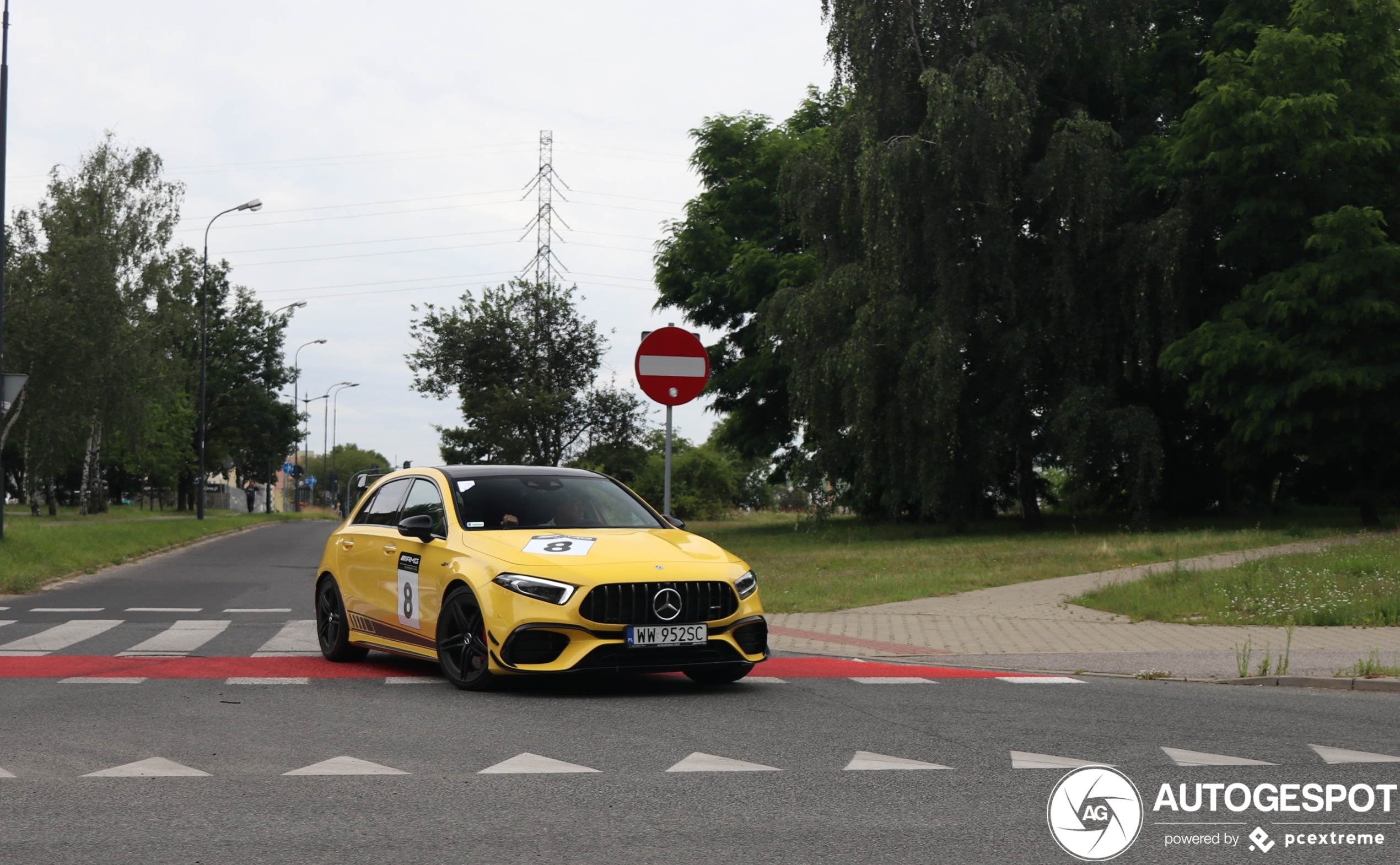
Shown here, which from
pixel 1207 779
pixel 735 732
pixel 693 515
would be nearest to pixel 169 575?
pixel 735 732

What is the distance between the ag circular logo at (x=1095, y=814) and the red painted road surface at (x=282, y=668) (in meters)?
4.22

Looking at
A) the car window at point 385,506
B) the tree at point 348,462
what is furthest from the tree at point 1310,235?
the tree at point 348,462

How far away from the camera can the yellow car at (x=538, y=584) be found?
9172 mm


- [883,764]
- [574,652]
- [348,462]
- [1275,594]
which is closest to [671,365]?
[574,652]

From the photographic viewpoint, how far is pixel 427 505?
10.7m

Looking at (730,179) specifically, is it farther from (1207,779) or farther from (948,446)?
(1207,779)

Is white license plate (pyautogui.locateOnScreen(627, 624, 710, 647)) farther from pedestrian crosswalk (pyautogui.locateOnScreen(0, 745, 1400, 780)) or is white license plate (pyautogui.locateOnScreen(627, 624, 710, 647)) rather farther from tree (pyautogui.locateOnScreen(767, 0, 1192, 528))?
tree (pyautogui.locateOnScreen(767, 0, 1192, 528))

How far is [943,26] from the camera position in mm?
33594

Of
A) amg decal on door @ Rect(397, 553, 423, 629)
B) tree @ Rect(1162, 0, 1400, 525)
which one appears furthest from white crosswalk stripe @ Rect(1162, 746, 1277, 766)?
tree @ Rect(1162, 0, 1400, 525)

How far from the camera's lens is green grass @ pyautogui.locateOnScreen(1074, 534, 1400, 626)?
1427cm

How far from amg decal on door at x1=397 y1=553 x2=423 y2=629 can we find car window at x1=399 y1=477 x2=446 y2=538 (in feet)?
0.88

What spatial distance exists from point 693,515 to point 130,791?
62.3 m

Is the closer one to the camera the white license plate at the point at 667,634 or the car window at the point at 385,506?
the white license plate at the point at 667,634

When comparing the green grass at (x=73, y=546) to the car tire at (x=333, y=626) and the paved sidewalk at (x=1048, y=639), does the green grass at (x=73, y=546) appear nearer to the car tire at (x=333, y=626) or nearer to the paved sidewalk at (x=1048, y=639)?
the car tire at (x=333, y=626)
